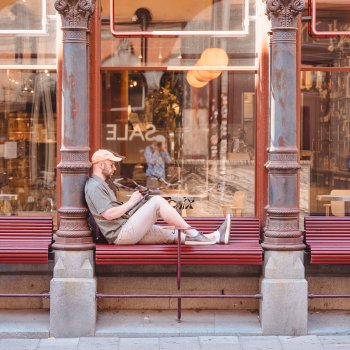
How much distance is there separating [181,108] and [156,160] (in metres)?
0.71

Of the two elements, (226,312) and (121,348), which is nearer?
(121,348)

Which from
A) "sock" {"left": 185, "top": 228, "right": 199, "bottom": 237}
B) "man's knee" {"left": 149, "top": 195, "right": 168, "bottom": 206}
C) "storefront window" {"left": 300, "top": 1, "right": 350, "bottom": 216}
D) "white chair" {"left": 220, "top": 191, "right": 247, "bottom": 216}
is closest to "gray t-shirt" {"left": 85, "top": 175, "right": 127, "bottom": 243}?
"man's knee" {"left": 149, "top": 195, "right": 168, "bottom": 206}

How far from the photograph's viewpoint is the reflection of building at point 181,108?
9.48 metres

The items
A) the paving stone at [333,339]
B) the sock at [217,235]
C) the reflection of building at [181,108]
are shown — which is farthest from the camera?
the reflection of building at [181,108]

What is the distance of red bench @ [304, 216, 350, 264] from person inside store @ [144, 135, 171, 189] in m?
1.83

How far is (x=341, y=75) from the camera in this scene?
996 cm

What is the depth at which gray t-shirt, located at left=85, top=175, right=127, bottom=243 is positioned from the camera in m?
8.77

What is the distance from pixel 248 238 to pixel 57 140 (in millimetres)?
2445

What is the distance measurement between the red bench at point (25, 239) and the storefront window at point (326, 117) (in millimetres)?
2979

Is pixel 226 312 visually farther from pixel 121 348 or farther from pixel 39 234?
pixel 39 234

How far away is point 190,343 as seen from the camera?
27.8 feet

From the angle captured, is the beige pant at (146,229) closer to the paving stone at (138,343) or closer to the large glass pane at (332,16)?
the paving stone at (138,343)

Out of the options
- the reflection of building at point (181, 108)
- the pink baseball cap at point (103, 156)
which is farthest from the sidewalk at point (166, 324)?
the pink baseball cap at point (103, 156)

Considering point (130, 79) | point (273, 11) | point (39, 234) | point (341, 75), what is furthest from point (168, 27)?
point (39, 234)
